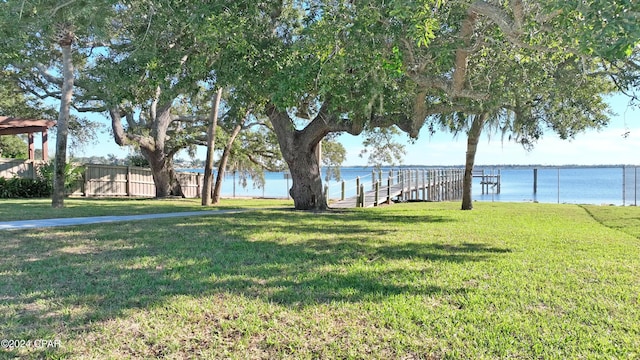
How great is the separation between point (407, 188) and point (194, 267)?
69.4ft

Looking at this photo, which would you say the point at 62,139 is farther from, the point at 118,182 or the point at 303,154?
the point at 118,182

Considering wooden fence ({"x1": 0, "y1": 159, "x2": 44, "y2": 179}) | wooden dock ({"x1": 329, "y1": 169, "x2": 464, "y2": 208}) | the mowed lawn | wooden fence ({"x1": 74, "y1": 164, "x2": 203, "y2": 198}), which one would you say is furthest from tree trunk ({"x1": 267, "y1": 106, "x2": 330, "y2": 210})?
wooden fence ({"x1": 74, "y1": 164, "x2": 203, "y2": 198})

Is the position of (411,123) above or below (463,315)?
above

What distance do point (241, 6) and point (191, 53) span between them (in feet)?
7.77

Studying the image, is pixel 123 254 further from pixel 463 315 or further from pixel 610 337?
pixel 610 337

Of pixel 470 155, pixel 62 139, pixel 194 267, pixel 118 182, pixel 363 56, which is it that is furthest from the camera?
pixel 118 182

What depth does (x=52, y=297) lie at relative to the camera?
3990mm

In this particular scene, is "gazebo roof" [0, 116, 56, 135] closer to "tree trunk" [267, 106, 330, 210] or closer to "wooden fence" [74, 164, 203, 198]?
"wooden fence" [74, 164, 203, 198]

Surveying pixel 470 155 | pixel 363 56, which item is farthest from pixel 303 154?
pixel 363 56

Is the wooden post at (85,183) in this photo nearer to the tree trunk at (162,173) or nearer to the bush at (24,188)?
the bush at (24,188)

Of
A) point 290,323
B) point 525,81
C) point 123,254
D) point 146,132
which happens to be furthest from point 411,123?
point 146,132

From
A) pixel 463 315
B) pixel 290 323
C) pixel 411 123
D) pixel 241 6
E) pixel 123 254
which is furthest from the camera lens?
pixel 411 123

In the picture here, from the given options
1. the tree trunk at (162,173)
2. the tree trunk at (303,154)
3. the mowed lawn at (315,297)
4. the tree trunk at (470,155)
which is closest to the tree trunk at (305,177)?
the tree trunk at (303,154)

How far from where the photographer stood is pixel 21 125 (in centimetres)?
1795
